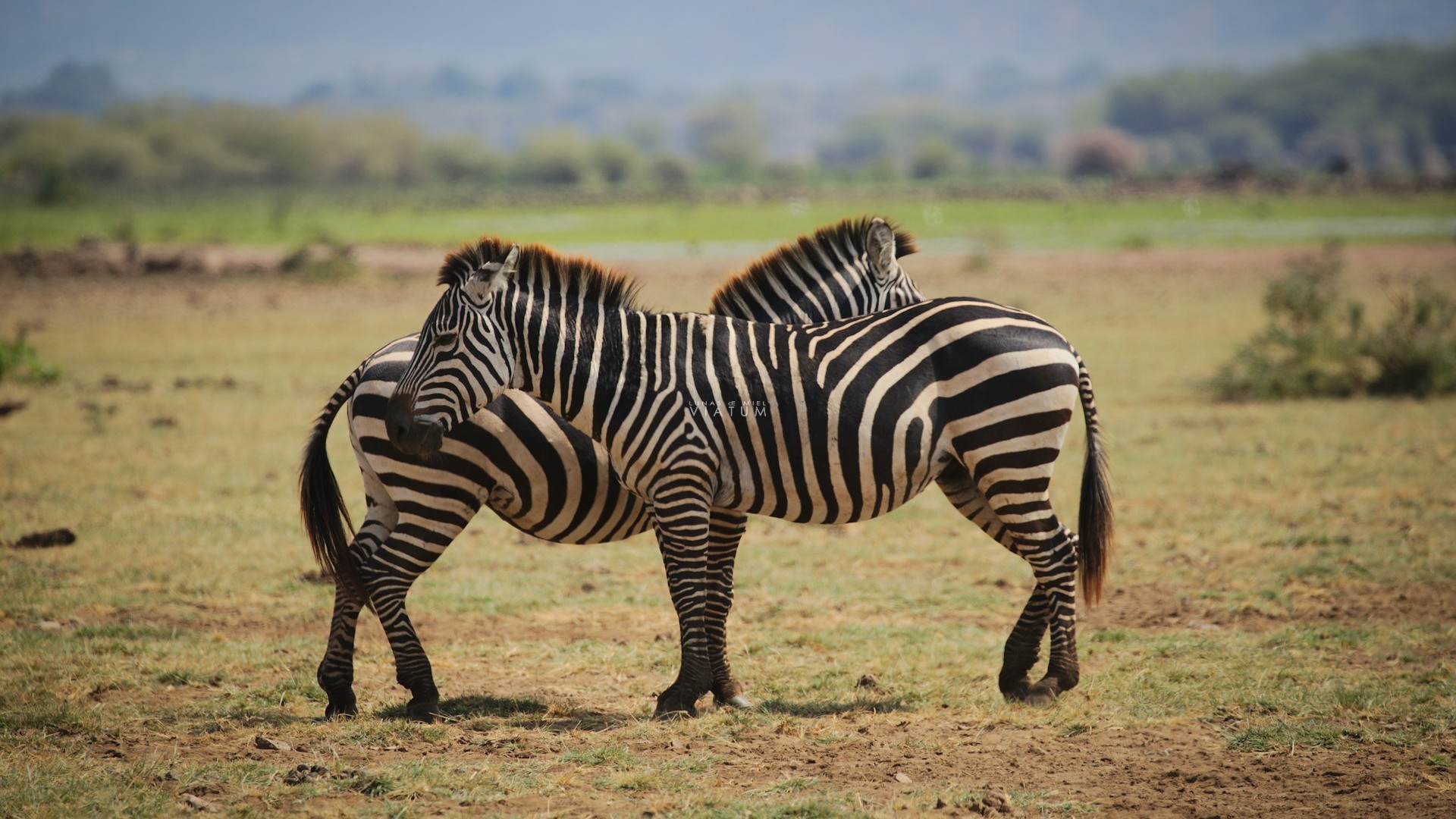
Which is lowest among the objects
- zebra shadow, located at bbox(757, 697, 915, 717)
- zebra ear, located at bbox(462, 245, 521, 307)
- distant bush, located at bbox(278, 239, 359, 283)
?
zebra shadow, located at bbox(757, 697, 915, 717)

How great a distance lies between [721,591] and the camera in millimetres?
6621

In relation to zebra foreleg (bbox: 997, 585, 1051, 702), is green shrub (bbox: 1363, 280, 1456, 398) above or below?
above

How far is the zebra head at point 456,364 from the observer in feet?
19.5

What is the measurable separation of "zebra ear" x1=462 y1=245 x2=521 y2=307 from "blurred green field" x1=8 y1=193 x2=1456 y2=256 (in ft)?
93.3

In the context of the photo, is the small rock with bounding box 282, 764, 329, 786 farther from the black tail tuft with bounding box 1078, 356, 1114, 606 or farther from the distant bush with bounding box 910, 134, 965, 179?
the distant bush with bounding box 910, 134, 965, 179

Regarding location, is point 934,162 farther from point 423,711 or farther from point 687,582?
point 423,711

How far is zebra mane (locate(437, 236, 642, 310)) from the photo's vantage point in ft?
20.5

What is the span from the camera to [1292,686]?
6621 millimetres

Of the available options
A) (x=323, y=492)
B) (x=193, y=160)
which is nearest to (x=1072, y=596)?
(x=323, y=492)

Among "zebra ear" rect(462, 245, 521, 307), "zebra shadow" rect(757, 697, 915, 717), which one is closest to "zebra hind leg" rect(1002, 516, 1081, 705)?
"zebra shadow" rect(757, 697, 915, 717)

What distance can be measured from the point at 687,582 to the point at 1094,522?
222cm

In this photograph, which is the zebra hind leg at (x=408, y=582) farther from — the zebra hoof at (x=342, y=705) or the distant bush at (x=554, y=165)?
the distant bush at (x=554, y=165)

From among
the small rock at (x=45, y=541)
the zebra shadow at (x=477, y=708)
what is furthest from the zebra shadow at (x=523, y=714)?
the small rock at (x=45, y=541)

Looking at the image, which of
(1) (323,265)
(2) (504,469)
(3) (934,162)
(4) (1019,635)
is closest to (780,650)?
(4) (1019,635)
